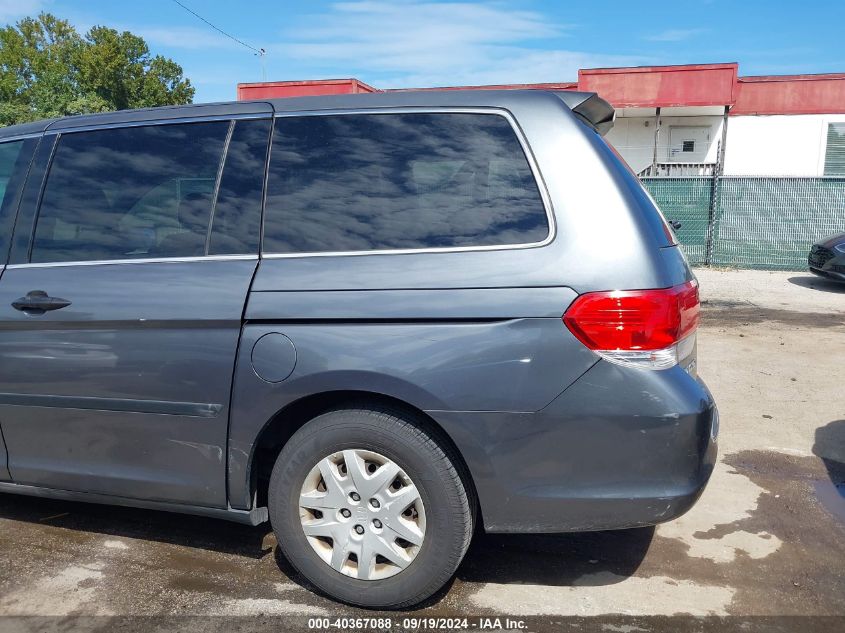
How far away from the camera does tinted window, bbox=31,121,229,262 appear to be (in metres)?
3.10

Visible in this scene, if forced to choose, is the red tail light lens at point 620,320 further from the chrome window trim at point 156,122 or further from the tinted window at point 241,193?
the chrome window trim at point 156,122

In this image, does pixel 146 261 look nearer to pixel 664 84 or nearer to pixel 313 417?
pixel 313 417

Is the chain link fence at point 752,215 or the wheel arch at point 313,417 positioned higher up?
the chain link fence at point 752,215

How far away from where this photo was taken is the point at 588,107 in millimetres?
2932

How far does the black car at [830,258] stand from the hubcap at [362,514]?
10790mm

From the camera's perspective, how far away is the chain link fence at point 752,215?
1338cm

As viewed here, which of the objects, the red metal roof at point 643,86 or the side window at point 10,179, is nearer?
the side window at point 10,179

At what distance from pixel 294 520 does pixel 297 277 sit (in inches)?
37.2

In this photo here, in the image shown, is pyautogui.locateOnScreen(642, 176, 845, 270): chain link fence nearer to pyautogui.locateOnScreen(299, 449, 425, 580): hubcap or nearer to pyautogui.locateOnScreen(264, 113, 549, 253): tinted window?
pyautogui.locateOnScreen(264, 113, 549, 253): tinted window

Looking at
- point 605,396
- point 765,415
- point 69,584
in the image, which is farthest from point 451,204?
point 765,415

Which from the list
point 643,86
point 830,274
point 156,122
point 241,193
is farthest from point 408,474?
point 643,86

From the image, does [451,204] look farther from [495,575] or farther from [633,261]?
[495,575]

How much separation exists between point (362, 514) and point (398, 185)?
1.26m

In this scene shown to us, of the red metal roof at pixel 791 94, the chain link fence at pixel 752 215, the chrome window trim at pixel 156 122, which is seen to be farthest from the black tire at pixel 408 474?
the red metal roof at pixel 791 94
